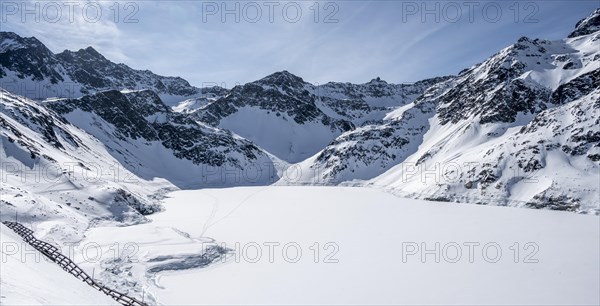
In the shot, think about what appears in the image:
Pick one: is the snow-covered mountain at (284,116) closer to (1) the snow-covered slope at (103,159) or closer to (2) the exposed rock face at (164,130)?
(2) the exposed rock face at (164,130)

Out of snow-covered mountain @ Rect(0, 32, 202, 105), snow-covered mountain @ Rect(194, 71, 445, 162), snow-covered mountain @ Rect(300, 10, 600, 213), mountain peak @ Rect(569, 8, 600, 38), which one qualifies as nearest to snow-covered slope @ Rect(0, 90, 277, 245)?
snow-covered mountain @ Rect(194, 71, 445, 162)

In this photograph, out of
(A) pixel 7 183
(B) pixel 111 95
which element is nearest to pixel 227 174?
(B) pixel 111 95

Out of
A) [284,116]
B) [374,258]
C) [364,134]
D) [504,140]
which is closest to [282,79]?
[284,116]

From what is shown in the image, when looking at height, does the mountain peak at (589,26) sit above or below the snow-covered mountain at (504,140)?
above

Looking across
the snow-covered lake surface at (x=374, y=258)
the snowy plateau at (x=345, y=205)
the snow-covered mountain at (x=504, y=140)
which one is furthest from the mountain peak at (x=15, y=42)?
the snow-covered lake surface at (x=374, y=258)

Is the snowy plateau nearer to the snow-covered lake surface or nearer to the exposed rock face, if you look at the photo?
the snow-covered lake surface

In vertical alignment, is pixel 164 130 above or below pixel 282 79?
below

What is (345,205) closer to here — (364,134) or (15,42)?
(364,134)
